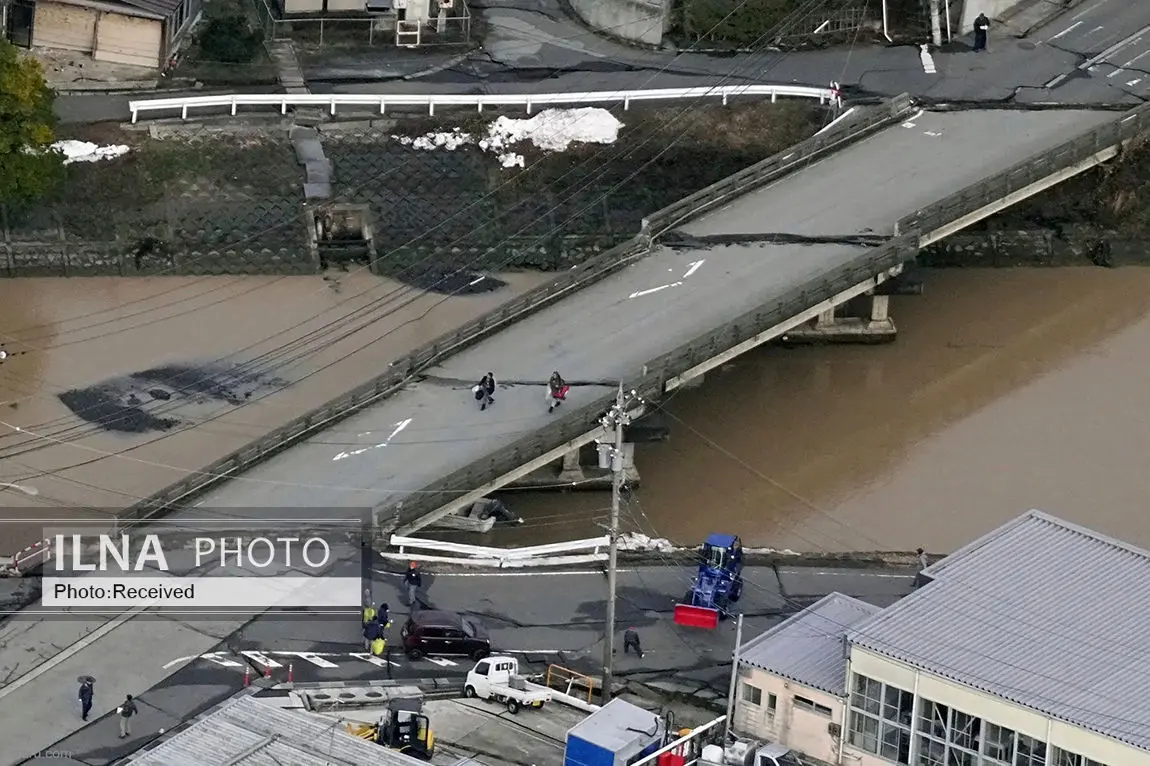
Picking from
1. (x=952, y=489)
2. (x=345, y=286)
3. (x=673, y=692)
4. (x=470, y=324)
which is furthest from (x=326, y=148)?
(x=673, y=692)

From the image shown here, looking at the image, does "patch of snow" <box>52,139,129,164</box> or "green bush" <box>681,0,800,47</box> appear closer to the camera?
"patch of snow" <box>52,139,129,164</box>

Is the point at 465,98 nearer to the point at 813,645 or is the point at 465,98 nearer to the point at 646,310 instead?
the point at 646,310

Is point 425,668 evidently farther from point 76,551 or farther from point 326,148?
point 326,148

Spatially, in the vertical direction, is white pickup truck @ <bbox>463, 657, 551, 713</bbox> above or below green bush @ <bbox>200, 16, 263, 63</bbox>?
below

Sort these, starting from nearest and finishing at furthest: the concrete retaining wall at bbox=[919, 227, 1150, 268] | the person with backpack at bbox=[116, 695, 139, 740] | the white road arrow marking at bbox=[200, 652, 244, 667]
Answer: the person with backpack at bbox=[116, 695, 139, 740], the white road arrow marking at bbox=[200, 652, 244, 667], the concrete retaining wall at bbox=[919, 227, 1150, 268]

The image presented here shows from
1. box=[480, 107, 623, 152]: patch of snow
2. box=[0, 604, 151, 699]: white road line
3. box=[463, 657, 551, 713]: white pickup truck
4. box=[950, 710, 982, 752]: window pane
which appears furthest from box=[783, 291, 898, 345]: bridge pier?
box=[950, 710, 982, 752]: window pane

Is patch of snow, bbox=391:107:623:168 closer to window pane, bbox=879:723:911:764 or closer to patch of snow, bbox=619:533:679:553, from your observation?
patch of snow, bbox=619:533:679:553

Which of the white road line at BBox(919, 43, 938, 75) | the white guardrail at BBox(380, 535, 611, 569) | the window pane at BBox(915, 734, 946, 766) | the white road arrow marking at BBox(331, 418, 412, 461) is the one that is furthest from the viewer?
the white road line at BBox(919, 43, 938, 75)

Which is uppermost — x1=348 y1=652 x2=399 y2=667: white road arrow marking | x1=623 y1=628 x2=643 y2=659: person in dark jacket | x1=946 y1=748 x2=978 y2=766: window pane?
x1=946 y1=748 x2=978 y2=766: window pane
